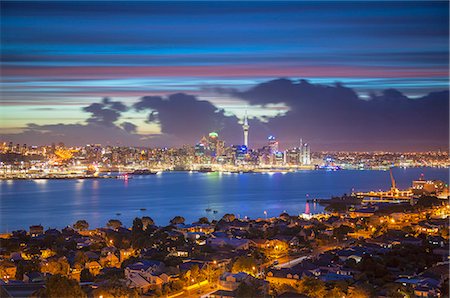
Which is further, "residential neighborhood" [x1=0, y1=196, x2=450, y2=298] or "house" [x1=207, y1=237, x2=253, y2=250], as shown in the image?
"house" [x1=207, y1=237, x2=253, y2=250]

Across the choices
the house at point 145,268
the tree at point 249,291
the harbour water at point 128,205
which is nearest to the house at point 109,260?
the house at point 145,268

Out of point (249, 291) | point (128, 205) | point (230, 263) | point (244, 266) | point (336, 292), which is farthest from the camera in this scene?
point (128, 205)

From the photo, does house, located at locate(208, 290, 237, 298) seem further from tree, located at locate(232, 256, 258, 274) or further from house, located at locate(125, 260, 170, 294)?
tree, located at locate(232, 256, 258, 274)

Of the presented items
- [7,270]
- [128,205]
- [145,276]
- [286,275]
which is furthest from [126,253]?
[128,205]

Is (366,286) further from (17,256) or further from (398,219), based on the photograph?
(398,219)

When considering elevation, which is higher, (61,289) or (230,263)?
(61,289)

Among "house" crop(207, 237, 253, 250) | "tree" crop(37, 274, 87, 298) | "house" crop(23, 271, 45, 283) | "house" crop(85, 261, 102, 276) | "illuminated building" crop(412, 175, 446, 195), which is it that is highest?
"illuminated building" crop(412, 175, 446, 195)

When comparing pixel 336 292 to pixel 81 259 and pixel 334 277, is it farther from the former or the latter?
pixel 81 259

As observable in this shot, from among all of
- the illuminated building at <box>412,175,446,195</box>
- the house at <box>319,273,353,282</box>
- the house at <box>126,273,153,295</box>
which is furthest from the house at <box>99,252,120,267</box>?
the illuminated building at <box>412,175,446,195</box>

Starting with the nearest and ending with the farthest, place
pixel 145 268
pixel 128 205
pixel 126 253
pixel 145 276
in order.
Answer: pixel 145 276, pixel 145 268, pixel 126 253, pixel 128 205
